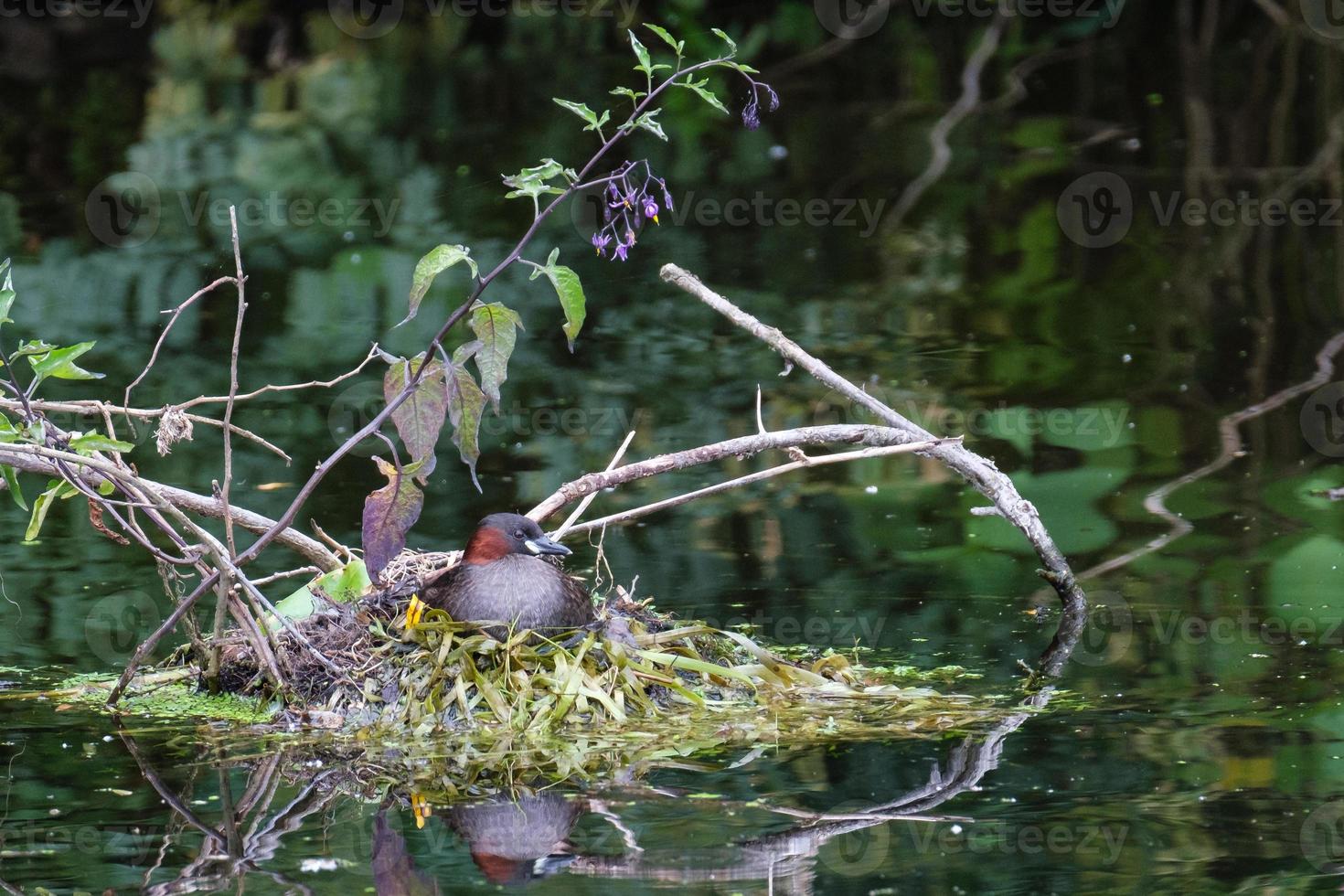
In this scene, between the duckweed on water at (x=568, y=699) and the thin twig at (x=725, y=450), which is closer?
the duckweed on water at (x=568, y=699)

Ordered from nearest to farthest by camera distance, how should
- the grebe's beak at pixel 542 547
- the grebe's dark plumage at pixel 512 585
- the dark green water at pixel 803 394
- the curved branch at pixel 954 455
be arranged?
1. the dark green water at pixel 803 394
2. the grebe's dark plumage at pixel 512 585
3. the grebe's beak at pixel 542 547
4. the curved branch at pixel 954 455

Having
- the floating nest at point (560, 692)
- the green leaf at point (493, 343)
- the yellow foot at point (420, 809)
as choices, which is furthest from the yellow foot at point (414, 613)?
the green leaf at point (493, 343)

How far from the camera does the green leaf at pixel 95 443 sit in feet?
17.6

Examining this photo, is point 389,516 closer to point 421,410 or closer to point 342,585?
point 421,410

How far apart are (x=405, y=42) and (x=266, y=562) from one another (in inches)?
658

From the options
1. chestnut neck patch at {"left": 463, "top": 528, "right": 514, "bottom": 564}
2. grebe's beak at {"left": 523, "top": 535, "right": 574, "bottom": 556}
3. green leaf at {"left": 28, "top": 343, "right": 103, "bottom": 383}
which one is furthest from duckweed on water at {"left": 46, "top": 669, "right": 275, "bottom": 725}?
green leaf at {"left": 28, "top": 343, "right": 103, "bottom": 383}

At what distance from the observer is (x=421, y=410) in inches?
222

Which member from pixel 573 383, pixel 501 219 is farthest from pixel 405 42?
pixel 573 383

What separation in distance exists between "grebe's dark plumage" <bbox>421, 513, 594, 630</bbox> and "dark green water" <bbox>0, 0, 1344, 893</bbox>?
0.77m

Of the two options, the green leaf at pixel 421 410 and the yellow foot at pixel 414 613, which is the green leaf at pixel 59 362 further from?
the yellow foot at pixel 414 613

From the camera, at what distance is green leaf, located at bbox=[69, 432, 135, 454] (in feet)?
17.6

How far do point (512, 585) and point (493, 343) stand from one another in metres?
0.95

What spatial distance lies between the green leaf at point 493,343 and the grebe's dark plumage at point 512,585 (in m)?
0.78

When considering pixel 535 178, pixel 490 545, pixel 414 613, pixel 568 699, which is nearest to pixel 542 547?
pixel 490 545
